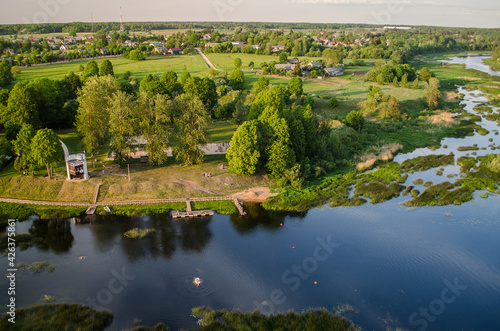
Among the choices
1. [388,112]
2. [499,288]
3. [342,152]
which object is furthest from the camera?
[388,112]

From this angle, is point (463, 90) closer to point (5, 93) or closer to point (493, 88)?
point (493, 88)

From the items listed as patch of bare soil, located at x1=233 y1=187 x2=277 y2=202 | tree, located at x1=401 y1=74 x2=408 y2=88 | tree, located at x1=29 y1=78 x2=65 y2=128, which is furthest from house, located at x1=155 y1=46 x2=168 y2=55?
patch of bare soil, located at x1=233 y1=187 x2=277 y2=202

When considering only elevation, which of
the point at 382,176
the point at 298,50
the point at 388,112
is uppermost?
the point at 298,50

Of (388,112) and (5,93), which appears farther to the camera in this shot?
(388,112)

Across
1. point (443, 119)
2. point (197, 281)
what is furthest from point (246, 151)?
point (443, 119)

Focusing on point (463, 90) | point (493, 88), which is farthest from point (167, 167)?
point (493, 88)

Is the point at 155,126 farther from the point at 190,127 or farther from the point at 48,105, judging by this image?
the point at 48,105

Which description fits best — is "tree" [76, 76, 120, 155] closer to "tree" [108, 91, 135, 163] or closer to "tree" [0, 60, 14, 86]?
"tree" [108, 91, 135, 163]
